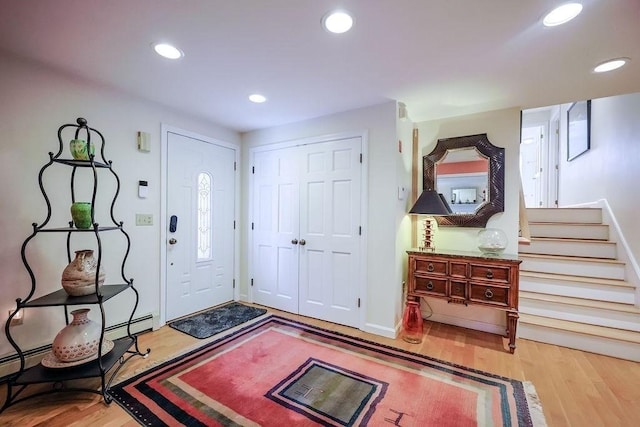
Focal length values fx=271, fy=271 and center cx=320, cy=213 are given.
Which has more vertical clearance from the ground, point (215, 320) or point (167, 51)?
point (167, 51)

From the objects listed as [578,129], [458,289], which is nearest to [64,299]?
[458,289]

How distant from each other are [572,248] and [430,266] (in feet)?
6.23

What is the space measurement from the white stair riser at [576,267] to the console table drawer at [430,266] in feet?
4.15

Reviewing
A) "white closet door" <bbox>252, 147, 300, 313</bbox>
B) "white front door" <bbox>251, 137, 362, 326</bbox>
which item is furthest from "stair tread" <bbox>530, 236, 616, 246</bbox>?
"white closet door" <bbox>252, 147, 300, 313</bbox>

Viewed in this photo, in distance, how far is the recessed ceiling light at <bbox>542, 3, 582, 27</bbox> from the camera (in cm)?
137

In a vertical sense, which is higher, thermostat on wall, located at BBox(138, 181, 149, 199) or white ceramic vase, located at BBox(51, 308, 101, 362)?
thermostat on wall, located at BBox(138, 181, 149, 199)

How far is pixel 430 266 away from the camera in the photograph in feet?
8.71

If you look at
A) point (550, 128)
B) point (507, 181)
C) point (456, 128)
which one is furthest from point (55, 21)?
point (550, 128)

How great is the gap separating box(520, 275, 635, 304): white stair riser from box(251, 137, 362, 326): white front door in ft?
6.22

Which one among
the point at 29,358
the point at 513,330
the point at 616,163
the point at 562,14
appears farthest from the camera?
Result: the point at 616,163

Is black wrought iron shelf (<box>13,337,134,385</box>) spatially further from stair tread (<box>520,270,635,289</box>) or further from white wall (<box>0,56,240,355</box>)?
stair tread (<box>520,270,635,289</box>)

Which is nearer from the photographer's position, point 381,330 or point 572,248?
point 381,330

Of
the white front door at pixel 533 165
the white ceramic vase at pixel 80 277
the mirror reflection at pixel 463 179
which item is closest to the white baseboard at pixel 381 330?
the mirror reflection at pixel 463 179

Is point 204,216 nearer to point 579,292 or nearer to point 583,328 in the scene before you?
point 583,328
